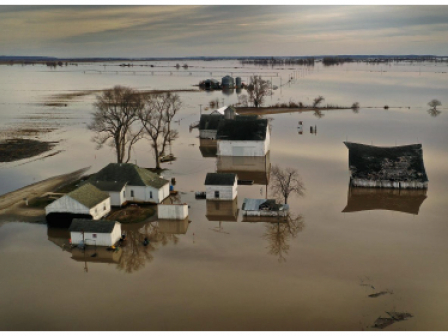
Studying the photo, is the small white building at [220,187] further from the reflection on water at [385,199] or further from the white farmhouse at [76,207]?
the reflection on water at [385,199]

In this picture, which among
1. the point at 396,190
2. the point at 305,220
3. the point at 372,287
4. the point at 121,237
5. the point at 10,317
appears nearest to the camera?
the point at 10,317

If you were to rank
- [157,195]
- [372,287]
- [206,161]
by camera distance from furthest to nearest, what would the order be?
[206,161] → [157,195] → [372,287]

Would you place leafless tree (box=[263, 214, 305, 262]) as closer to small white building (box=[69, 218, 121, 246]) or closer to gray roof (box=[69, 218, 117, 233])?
small white building (box=[69, 218, 121, 246])

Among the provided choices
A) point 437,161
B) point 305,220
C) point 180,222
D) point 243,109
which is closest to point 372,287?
point 305,220

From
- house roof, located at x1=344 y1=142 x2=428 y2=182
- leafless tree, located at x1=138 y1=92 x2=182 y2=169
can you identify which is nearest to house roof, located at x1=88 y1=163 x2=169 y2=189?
leafless tree, located at x1=138 y1=92 x2=182 y2=169

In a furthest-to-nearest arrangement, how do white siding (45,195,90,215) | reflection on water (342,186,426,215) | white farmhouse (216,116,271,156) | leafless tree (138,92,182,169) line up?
white farmhouse (216,116,271,156) < leafless tree (138,92,182,169) < reflection on water (342,186,426,215) < white siding (45,195,90,215)

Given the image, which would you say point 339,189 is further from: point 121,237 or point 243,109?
point 243,109
